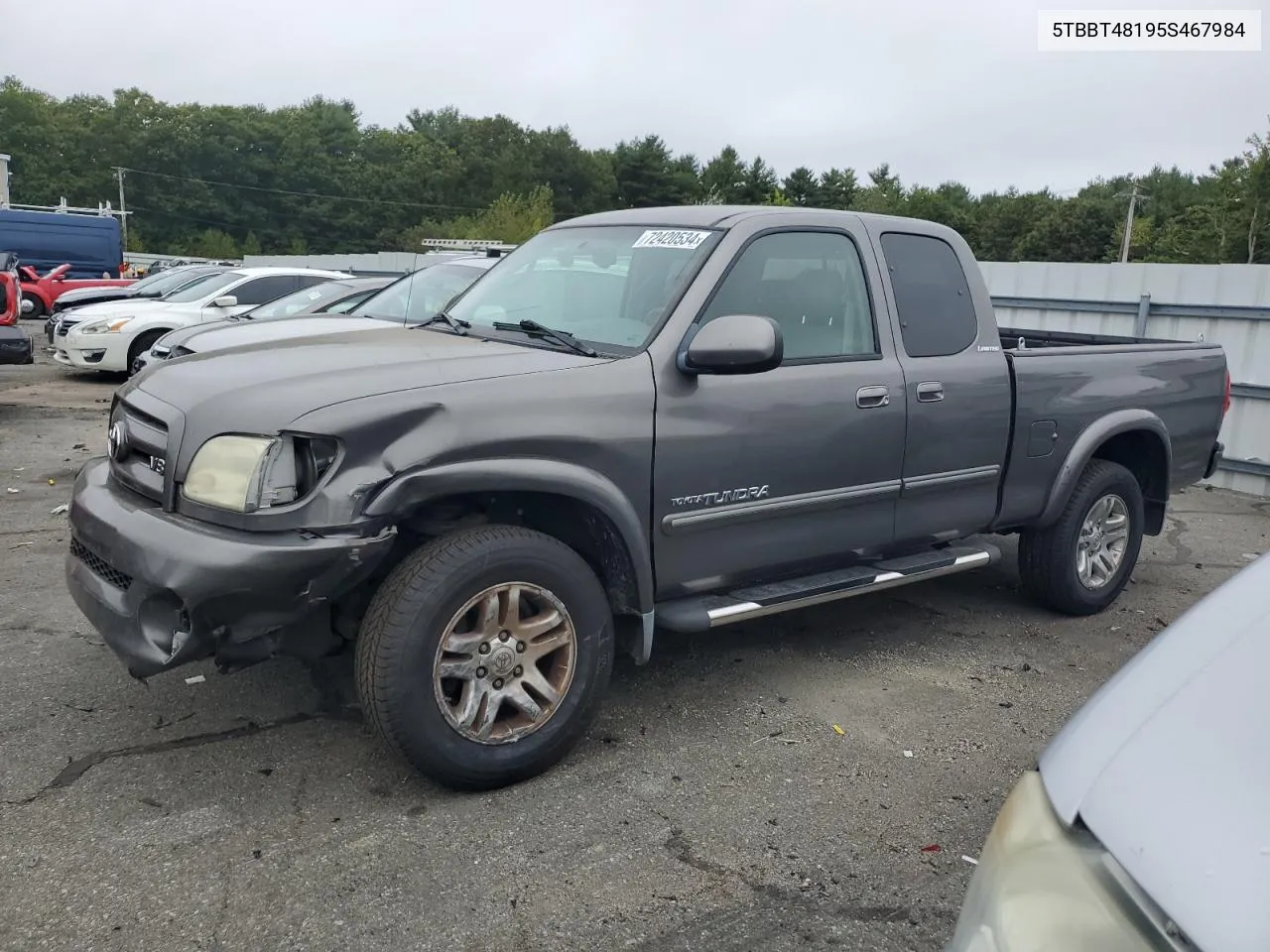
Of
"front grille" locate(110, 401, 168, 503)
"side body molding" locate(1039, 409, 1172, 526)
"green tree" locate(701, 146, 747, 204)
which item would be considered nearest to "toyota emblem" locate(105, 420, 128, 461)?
"front grille" locate(110, 401, 168, 503)

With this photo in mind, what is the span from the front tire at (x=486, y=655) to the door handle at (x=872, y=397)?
136cm

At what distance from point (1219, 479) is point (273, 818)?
879 centimetres

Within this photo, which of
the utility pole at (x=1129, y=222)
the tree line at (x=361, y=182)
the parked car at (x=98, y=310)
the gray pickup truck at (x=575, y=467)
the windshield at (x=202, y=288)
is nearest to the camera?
the gray pickup truck at (x=575, y=467)

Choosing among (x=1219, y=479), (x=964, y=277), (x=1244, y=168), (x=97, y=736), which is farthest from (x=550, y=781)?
(x=1244, y=168)

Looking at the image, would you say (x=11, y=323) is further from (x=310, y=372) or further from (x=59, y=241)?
(x=59, y=241)

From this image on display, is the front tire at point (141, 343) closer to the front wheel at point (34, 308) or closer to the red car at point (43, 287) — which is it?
the red car at point (43, 287)

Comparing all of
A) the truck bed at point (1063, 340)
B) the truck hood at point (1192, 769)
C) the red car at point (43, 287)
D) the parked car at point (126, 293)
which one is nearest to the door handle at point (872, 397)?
the truck bed at point (1063, 340)

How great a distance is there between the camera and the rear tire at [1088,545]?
200 inches

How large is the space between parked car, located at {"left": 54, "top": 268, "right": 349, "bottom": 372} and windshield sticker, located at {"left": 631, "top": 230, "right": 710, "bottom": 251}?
973 cm

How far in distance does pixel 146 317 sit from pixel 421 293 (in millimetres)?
5990

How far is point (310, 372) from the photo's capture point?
335 cm

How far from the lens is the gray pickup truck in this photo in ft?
9.90

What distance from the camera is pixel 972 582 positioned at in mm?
5898

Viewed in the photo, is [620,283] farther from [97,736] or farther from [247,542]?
[97,736]
